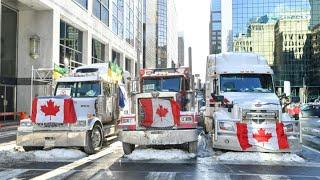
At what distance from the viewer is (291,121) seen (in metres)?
14.5

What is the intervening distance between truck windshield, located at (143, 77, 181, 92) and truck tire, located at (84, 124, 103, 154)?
266 centimetres

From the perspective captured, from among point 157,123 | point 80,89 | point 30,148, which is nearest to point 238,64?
point 157,123

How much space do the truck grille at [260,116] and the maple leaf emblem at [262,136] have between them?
29cm

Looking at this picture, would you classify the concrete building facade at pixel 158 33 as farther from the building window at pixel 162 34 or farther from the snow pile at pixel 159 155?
the snow pile at pixel 159 155

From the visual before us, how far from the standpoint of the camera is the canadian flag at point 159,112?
14.8 m

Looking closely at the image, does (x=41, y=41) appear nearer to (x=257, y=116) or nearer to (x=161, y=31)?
(x=257, y=116)

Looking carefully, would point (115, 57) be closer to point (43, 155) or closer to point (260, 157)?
point (43, 155)

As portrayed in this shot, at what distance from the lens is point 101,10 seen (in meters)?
53.7

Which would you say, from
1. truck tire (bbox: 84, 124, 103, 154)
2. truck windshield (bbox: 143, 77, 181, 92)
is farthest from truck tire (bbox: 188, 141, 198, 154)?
truck windshield (bbox: 143, 77, 181, 92)

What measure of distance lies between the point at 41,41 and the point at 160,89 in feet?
73.8

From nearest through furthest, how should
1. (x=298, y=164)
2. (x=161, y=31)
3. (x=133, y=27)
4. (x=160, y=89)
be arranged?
(x=298, y=164), (x=160, y=89), (x=133, y=27), (x=161, y=31)

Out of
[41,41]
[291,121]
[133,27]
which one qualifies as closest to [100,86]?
[291,121]

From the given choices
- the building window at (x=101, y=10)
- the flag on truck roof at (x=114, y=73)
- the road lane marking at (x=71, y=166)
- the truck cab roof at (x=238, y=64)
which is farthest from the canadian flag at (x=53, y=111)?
the building window at (x=101, y=10)

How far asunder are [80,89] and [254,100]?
626 cm
